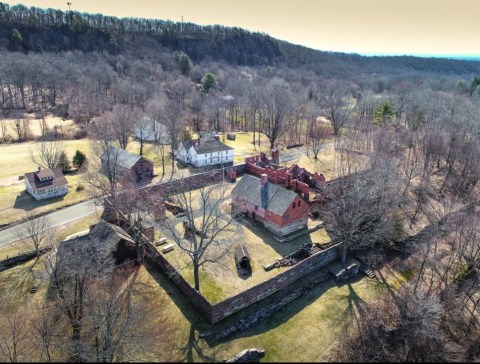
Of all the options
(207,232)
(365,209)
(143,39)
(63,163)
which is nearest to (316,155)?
(365,209)

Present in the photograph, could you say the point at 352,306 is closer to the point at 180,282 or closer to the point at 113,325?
the point at 180,282

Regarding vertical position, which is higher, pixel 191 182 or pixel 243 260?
pixel 191 182

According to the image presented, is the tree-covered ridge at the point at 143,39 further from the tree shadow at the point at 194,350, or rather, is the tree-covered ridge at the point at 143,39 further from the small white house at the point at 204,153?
the tree shadow at the point at 194,350

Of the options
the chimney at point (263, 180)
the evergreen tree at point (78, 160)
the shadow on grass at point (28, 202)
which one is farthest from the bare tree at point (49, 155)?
the chimney at point (263, 180)

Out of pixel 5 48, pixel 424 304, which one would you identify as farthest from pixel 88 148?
pixel 5 48

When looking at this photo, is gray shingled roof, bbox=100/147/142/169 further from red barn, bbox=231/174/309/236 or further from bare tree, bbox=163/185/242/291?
red barn, bbox=231/174/309/236

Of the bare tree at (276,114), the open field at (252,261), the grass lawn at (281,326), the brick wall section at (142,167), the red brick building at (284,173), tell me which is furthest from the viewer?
the bare tree at (276,114)
